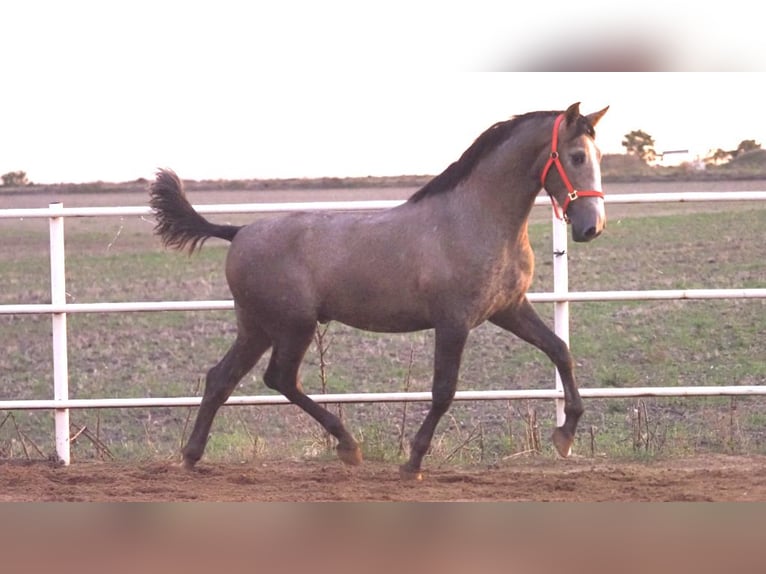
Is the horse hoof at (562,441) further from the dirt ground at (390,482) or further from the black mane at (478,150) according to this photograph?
the black mane at (478,150)

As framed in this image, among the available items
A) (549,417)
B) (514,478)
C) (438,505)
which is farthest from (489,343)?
(438,505)

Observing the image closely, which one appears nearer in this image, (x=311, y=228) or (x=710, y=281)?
(x=311, y=228)

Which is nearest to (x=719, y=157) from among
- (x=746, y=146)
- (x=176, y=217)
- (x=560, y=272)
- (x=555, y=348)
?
(x=746, y=146)

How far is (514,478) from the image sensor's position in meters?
5.33

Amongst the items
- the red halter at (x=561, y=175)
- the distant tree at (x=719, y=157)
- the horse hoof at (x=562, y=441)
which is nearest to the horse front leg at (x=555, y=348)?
Result: the horse hoof at (x=562, y=441)

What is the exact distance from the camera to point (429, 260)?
16.4ft

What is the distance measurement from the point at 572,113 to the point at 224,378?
2.30m

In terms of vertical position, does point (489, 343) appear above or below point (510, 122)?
below

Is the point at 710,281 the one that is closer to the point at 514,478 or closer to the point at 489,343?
the point at 489,343

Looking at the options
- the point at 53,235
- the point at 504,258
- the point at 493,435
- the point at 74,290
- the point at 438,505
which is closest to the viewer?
the point at 438,505

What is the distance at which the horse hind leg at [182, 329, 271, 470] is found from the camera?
5422 millimetres

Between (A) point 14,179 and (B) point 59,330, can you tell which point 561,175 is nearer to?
(B) point 59,330

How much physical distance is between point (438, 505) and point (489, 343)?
10.1 metres

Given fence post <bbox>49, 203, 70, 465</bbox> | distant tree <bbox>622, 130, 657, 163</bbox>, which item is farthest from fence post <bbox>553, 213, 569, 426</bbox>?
fence post <bbox>49, 203, 70, 465</bbox>
